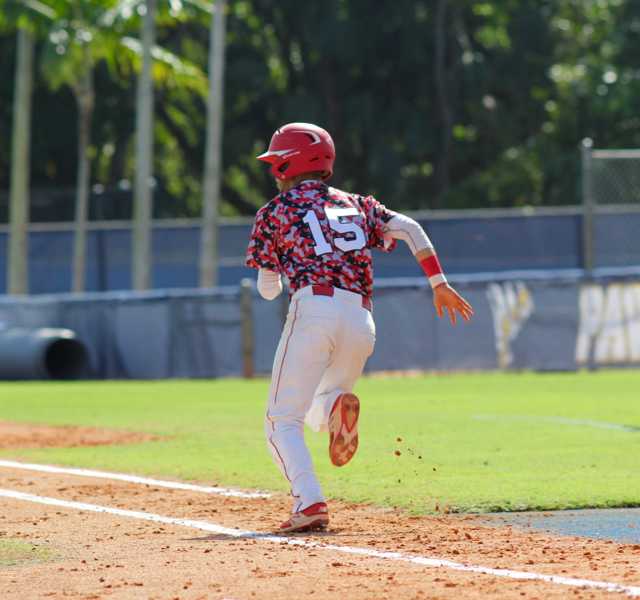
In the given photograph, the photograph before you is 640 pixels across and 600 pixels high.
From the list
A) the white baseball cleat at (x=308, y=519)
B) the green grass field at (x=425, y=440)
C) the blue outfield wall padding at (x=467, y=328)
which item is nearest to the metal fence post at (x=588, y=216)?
the blue outfield wall padding at (x=467, y=328)

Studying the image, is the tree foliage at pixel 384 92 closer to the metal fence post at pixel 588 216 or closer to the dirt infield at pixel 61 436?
the metal fence post at pixel 588 216

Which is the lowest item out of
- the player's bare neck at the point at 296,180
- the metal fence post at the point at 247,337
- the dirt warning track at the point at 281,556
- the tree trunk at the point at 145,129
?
the dirt warning track at the point at 281,556

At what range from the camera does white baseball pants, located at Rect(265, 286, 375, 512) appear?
23.6 feet

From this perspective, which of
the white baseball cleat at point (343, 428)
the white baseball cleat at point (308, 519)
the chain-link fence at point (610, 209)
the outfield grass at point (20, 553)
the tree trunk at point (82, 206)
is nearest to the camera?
the outfield grass at point (20, 553)

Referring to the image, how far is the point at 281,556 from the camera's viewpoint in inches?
251

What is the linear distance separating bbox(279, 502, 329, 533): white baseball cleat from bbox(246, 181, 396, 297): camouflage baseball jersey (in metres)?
1.05

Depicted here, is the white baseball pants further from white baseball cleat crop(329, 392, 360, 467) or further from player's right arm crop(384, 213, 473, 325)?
player's right arm crop(384, 213, 473, 325)

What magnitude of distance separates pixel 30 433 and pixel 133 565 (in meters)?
7.68

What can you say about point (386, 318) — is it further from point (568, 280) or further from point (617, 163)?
point (617, 163)

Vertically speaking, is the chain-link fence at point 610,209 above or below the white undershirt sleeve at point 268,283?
above

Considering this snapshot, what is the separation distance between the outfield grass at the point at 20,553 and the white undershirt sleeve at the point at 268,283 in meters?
1.59

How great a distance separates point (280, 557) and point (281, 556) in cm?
3

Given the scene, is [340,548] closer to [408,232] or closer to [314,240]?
[314,240]

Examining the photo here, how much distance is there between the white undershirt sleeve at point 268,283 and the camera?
291 inches
